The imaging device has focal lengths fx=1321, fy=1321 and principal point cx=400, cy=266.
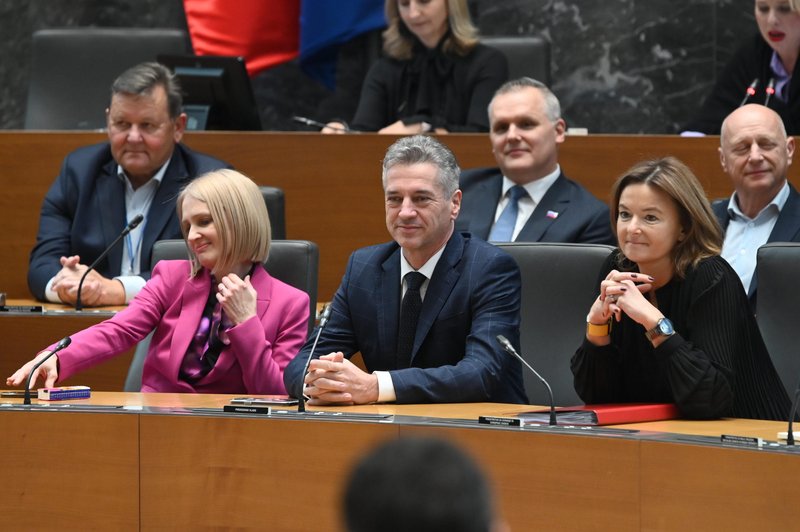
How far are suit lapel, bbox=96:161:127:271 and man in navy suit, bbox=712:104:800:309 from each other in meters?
1.90

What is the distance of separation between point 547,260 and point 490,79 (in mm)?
1794

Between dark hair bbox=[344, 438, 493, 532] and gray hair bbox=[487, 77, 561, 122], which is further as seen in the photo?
gray hair bbox=[487, 77, 561, 122]

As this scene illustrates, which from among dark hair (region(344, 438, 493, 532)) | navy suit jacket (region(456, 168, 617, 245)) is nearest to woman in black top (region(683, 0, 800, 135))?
navy suit jacket (region(456, 168, 617, 245))

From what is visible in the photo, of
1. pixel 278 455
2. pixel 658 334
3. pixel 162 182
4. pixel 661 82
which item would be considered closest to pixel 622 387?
pixel 658 334

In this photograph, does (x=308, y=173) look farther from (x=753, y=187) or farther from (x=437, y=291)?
(x=437, y=291)

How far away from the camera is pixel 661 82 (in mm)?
6078

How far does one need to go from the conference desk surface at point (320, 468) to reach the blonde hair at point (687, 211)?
0.38 metres

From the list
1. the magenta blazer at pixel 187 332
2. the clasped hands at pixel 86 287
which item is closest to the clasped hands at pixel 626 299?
the magenta blazer at pixel 187 332

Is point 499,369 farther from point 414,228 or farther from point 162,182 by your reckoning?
point 162,182

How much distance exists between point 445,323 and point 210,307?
2.12ft

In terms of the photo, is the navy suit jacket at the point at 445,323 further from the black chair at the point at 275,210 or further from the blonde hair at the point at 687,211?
Answer: the black chair at the point at 275,210

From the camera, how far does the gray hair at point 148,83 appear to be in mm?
4312

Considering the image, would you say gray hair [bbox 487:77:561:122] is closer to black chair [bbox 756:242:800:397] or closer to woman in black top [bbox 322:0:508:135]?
woman in black top [bbox 322:0:508:135]

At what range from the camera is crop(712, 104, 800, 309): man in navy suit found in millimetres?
3756
